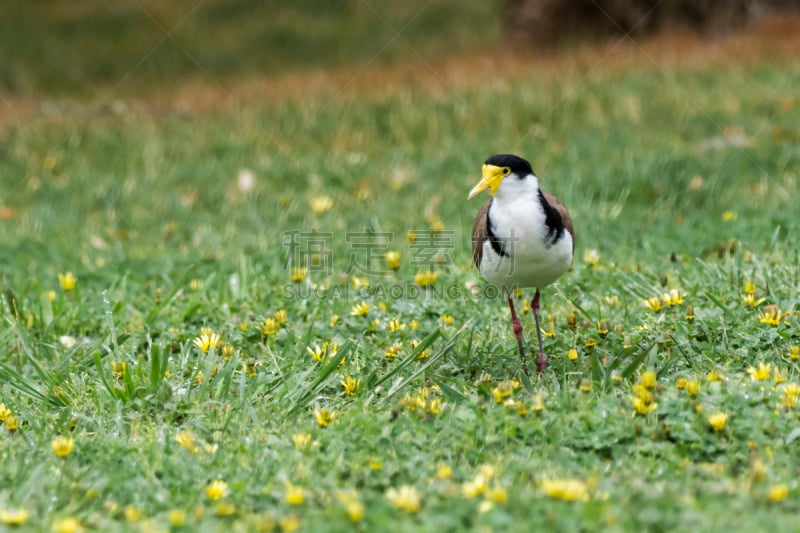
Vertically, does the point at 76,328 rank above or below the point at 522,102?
below

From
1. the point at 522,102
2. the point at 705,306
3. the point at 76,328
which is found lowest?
the point at 76,328

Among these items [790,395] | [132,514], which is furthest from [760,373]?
[132,514]

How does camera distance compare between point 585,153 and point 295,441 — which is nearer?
point 295,441

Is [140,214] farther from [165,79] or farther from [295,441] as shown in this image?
[165,79]

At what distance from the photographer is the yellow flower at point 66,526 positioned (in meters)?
2.59

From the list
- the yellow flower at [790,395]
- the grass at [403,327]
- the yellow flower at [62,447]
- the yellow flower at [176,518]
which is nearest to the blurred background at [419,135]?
the grass at [403,327]

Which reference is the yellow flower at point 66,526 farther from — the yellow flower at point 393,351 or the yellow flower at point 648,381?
the yellow flower at point 648,381

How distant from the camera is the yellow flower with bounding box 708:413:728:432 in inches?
124

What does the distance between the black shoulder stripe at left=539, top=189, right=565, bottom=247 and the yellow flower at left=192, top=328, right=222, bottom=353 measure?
147 cm

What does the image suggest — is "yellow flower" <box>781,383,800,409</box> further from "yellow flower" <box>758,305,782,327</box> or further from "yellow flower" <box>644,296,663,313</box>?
"yellow flower" <box>644,296,663,313</box>

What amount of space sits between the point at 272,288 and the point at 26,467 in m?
2.12

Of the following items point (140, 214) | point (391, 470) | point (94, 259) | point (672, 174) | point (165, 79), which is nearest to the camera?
point (391, 470)

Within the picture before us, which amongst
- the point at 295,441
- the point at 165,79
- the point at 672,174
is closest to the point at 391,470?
the point at 295,441

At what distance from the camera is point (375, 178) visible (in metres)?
7.58
